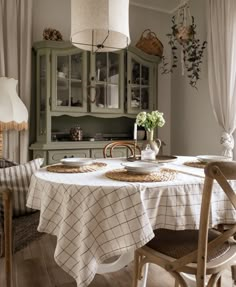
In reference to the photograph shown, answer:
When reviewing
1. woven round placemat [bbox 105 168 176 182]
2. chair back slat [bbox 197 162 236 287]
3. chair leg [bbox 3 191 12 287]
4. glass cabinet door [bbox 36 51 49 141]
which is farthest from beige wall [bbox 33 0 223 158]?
chair leg [bbox 3 191 12 287]

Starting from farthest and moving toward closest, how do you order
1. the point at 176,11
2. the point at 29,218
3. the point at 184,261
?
the point at 176,11, the point at 29,218, the point at 184,261

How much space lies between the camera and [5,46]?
2.89 m

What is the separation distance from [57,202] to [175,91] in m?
3.00

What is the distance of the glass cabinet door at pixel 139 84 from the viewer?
10.8ft

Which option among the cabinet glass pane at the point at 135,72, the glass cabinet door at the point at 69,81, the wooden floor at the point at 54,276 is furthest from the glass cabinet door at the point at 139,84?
the wooden floor at the point at 54,276

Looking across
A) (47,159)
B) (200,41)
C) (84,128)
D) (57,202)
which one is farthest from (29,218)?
(200,41)

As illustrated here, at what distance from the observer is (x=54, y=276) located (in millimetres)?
1721

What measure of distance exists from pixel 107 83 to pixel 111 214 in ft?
7.78

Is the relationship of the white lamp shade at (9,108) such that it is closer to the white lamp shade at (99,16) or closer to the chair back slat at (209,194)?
the white lamp shade at (99,16)

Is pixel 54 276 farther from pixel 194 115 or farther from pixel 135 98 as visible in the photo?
pixel 194 115

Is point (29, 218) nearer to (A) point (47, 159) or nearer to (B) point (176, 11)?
(A) point (47, 159)

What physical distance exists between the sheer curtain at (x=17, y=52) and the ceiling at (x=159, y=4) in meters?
1.46

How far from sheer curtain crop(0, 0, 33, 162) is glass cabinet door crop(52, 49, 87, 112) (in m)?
0.32

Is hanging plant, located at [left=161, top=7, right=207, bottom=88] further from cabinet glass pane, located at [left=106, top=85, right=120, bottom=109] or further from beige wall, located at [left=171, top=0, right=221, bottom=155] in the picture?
cabinet glass pane, located at [left=106, top=85, right=120, bottom=109]
